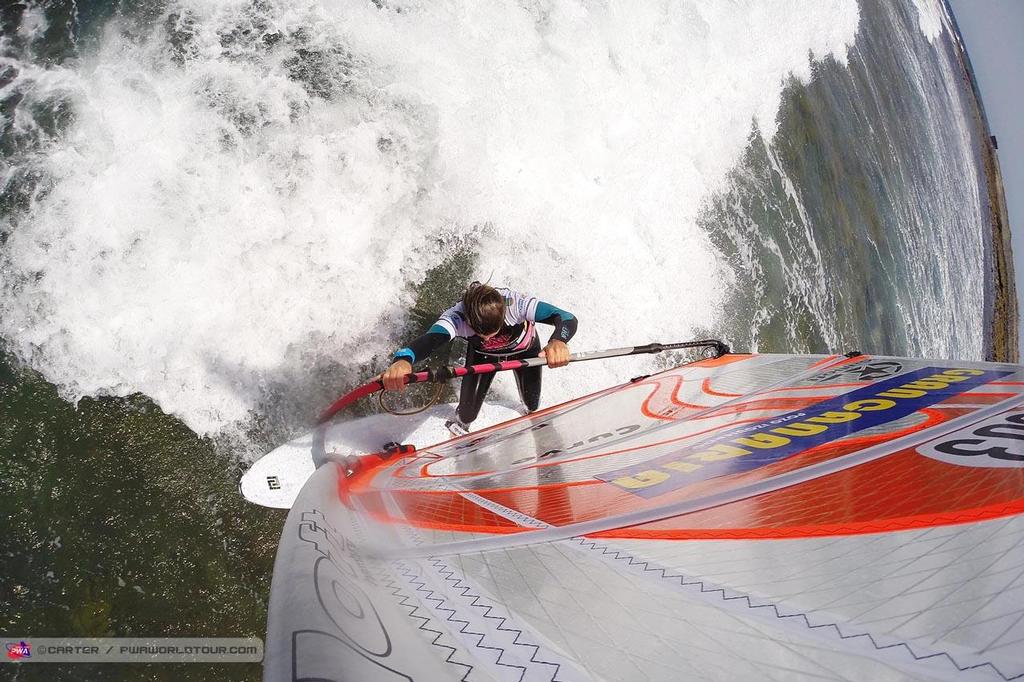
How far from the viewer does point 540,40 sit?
598 centimetres

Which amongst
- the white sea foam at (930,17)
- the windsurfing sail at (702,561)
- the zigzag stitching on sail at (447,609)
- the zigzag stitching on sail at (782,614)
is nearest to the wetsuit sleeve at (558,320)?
the windsurfing sail at (702,561)

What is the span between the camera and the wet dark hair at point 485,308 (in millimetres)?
3457

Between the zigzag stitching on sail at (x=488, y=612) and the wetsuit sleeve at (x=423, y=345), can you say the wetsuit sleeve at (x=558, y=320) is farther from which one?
the zigzag stitching on sail at (x=488, y=612)

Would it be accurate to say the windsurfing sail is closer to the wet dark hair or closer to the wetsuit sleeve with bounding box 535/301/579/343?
the wet dark hair

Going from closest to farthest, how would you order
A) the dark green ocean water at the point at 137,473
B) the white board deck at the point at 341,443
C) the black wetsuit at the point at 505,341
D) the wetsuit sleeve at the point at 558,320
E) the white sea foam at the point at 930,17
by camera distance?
1. the dark green ocean water at the point at 137,473
2. the white board deck at the point at 341,443
3. the black wetsuit at the point at 505,341
4. the wetsuit sleeve at the point at 558,320
5. the white sea foam at the point at 930,17

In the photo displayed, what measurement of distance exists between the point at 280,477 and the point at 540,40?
4843 millimetres

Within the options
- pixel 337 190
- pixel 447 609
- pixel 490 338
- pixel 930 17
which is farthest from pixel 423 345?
pixel 930 17

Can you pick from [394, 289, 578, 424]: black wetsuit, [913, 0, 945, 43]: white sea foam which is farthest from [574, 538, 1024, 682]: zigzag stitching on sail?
[913, 0, 945, 43]: white sea foam

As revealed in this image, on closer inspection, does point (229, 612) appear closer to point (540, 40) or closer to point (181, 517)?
point (181, 517)

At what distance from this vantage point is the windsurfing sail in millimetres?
1007

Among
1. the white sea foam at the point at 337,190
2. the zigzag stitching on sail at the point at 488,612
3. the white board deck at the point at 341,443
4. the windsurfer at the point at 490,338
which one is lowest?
the white board deck at the point at 341,443

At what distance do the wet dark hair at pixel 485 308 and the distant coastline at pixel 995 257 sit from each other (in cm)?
1477

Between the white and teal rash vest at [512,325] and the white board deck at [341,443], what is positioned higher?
the white and teal rash vest at [512,325]

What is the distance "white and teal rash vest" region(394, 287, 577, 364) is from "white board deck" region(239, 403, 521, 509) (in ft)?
2.57
